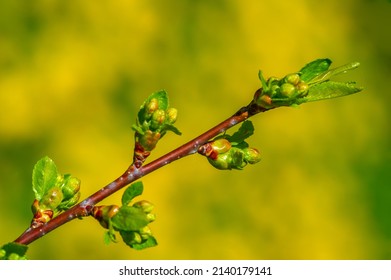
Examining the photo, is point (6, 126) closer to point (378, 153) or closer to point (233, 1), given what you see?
point (233, 1)

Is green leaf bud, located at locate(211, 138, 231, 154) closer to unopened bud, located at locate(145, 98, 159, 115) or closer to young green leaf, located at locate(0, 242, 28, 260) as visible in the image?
unopened bud, located at locate(145, 98, 159, 115)

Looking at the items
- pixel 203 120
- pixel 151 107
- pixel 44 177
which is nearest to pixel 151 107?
pixel 151 107

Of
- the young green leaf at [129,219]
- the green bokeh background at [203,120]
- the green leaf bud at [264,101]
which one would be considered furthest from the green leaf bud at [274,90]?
the green bokeh background at [203,120]

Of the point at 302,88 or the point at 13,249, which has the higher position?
the point at 302,88

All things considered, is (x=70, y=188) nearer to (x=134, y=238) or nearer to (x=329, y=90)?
(x=134, y=238)

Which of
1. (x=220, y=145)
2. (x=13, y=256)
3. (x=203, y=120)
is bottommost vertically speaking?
(x=13, y=256)

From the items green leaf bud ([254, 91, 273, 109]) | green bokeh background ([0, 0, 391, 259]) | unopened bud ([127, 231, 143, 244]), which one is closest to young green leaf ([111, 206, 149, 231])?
unopened bud ([127, 231, 143, 244])

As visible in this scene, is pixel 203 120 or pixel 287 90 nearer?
pixel 287 90
